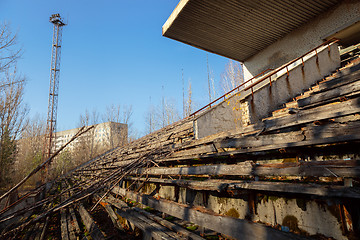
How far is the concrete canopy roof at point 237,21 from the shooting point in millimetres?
7383

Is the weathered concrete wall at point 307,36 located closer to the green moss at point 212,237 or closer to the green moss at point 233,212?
the green moss at point 233,212

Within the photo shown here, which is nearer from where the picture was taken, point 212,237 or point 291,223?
point 291,223

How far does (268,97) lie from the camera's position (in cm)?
629

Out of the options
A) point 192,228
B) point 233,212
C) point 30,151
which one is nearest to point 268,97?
point 233,212

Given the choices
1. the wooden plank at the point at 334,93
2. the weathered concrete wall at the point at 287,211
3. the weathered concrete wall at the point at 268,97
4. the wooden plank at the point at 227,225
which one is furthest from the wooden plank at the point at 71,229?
the wooden plank at the point at 334,93

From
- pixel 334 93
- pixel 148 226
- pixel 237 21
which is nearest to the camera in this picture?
pixel 148 226

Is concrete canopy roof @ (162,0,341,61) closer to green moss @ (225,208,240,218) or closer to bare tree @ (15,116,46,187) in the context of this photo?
green moss @ (225,208,240,218)

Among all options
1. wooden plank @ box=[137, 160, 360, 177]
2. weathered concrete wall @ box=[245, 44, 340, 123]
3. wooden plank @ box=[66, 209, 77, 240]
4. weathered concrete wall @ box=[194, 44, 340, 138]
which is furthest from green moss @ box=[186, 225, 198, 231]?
weathered concrete wall @ box=[245, 44, 340, 123]

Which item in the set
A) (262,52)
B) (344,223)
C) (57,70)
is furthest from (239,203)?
(57,70)

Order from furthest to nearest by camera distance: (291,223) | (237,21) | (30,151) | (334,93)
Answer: (30,151), (237,21), (334,93), (291,223)

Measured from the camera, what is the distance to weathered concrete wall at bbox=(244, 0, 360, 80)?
6898mm

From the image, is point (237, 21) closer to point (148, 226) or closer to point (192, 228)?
point (192, 228)

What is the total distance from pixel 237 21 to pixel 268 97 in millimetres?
4271

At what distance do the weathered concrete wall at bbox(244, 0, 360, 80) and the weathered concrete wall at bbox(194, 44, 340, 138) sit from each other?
107cm
